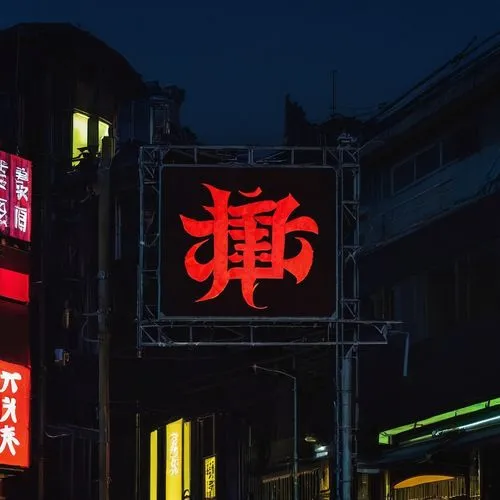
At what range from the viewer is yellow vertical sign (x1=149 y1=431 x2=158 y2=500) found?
1865 inches

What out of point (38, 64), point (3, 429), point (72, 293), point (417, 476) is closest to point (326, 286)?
point (417, 476)

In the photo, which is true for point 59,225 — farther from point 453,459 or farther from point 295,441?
point 453,459

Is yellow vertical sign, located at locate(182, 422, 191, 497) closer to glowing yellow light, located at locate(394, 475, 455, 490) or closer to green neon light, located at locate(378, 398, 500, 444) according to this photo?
green neon light, located at locate(378, 398, 500, 444)

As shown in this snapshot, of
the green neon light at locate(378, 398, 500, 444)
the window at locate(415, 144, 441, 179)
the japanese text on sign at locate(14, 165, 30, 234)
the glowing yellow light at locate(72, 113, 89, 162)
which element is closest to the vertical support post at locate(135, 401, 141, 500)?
the glowing yellow light at locate(72, 113, 89, 162)

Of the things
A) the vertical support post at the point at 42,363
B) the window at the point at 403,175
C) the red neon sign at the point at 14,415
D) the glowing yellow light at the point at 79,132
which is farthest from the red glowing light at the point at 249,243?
the glowing yellow light at the point at 79,132

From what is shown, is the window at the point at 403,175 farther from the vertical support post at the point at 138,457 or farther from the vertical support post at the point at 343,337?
the vertical support post at the point at 138,457

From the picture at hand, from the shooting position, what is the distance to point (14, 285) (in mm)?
37781

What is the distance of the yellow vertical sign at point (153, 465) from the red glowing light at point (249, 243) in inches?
966

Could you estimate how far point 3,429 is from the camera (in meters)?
34.9

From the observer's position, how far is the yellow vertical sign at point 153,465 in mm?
47375

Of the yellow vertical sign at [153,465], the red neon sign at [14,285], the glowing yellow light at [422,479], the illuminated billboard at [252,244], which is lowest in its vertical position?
the glowing yellow light at [422,479]

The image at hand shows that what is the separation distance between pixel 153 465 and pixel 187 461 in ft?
6.47

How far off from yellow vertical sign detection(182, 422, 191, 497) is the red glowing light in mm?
23017

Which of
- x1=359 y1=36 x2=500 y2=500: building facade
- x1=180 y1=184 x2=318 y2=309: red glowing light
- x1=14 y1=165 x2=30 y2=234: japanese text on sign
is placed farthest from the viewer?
x1=14 y1=165 x2=30 y2=234: japanese text on sign
